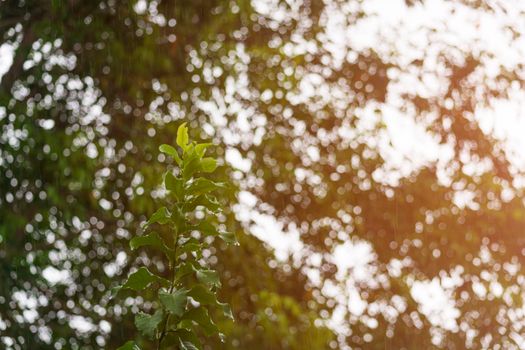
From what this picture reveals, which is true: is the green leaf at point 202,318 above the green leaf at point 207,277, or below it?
below

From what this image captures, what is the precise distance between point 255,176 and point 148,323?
3.70m

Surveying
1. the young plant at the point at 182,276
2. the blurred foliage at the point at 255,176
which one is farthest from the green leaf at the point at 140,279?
the blurred foliage at the point at 255,176

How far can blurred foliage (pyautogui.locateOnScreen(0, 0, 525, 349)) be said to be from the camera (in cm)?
443

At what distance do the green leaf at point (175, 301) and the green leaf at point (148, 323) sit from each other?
36 millimetres

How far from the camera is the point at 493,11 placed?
5.93m

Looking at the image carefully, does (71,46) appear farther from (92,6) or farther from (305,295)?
(305,295)

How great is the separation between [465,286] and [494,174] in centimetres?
75

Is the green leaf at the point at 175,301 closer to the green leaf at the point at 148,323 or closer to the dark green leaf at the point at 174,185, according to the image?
the green leaf at the point at 148,323

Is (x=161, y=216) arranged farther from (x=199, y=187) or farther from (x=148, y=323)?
(x=148, y=323)

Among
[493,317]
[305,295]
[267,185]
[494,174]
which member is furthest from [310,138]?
[493,317]

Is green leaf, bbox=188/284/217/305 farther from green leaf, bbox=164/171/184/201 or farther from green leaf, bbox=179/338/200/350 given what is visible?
green leaf, bbox=164/171/184/201

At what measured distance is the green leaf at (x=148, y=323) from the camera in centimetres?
166

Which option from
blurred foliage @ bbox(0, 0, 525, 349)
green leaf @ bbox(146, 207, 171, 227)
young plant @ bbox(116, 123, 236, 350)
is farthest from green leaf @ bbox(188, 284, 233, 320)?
blurred foliage @ bbox(0, 0, 525, 349)

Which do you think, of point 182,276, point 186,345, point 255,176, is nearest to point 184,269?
point 182,276
